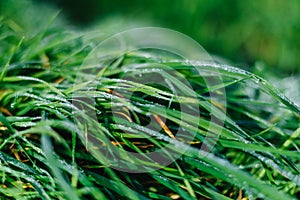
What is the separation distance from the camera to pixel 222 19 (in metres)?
2.25

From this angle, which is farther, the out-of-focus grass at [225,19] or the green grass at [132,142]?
the out-of-focus grass at [225,19]

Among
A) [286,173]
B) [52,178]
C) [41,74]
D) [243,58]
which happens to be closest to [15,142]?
[52,178]

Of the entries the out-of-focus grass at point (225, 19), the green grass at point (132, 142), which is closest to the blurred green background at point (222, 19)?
the out-of-focus grass at point (225, 19)

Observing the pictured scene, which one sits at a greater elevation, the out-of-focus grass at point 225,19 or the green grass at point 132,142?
the out-of-focus grass at point 225,19

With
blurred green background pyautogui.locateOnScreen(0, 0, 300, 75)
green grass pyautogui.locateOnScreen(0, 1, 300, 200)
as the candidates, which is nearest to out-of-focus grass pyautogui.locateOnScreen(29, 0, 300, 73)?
blurred green background pyautogui.locateOnScreen(0, 0, 300, 75)

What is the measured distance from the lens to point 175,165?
986 mm

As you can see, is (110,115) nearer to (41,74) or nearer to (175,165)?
(175,165)

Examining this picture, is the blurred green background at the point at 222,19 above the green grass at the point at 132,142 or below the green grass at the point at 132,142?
above

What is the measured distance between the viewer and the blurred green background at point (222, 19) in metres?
2.12

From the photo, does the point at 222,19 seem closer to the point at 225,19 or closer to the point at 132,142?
the point at 225,19

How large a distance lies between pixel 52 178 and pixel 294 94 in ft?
2.28

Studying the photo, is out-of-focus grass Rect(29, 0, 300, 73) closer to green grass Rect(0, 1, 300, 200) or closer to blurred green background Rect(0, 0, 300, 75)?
blurred green background Rect(0, 0, 300, 75)

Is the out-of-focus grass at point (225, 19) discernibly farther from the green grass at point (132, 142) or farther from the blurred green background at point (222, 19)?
the green grass at point (132, 142)

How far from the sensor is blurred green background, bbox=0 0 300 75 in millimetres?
2119
